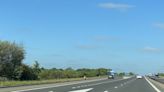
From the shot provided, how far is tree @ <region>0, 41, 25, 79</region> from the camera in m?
98.1

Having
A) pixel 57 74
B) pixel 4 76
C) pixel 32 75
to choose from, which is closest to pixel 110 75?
pixel 57 74

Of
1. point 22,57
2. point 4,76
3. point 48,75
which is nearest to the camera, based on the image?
point 4,76

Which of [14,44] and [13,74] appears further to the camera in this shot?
[14,44]

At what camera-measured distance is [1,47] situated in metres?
104

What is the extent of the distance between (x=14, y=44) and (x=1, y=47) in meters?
2.89

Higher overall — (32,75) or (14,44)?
(14,44)

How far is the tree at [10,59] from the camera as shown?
98.1 m

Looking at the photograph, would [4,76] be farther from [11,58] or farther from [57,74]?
[57,74]

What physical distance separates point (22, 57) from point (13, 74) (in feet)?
22.2

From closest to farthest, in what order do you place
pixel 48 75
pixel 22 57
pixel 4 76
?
pixel 4 76 < pixel 22 57 < pixel 48 75

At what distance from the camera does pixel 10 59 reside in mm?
102188

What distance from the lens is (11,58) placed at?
103 metres

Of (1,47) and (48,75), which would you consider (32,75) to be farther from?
(48,75)

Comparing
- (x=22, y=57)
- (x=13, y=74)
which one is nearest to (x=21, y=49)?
(x=22, y=57)
